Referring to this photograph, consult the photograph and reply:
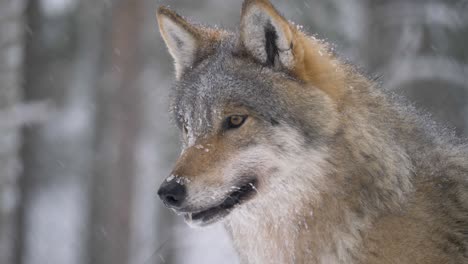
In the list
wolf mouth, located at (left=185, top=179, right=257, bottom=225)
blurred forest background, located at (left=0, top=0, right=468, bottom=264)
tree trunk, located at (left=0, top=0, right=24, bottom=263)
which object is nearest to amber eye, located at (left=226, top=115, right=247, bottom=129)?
wolf mouth, located at (left=185, top=179, right=257, bottom=225)

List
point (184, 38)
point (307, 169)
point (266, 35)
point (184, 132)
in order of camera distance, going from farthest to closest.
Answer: point (184, 38) < point (184, 132) < point (266, 35) < point (307, 169)

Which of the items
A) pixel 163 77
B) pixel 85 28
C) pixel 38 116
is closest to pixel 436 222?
pixel 38 116

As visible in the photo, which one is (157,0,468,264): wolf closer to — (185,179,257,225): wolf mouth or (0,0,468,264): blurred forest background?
(185,179,257,225): wolf mouth

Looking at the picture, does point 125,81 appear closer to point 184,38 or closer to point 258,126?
point 184,38

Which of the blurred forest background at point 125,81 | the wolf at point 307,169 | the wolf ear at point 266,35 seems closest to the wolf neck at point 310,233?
the wolf at point 307,169

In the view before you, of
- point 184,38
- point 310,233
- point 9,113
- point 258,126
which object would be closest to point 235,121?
point 258,126

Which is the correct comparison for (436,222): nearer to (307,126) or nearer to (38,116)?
(307,126)

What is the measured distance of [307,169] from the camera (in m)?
4.02

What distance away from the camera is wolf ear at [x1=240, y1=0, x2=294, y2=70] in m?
4.03

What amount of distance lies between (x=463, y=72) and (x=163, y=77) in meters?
9.06

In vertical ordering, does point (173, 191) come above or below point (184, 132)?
below

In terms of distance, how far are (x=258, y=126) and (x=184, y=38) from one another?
101cm

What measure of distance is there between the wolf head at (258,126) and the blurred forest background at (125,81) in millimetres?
1779

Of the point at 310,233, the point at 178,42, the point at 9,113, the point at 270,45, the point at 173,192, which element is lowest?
the point at 9,113
